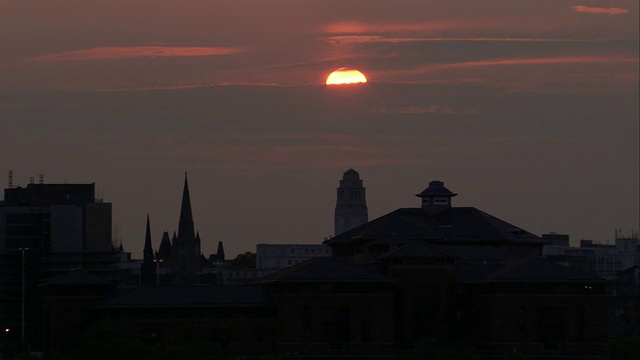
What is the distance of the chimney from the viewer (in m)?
193

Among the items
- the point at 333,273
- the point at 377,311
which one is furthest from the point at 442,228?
the point at 333,273

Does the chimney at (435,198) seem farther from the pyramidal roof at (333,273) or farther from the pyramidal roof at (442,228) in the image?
the pyramidal roof at (333,273)

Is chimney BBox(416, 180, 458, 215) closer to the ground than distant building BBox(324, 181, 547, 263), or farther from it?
farther from it

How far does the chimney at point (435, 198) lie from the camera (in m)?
193

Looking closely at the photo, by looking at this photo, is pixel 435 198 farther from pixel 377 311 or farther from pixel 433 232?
pixel 377 311

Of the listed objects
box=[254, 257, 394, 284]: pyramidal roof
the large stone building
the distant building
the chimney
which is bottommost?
the large stone building

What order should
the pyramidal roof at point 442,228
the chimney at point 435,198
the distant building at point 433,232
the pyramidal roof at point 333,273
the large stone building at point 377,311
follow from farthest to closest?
the chimney at point 435,198, the pyramidal roof at point 442,228, the distant building at point 433,232, the large stone building at point 377,311, the pyramidal roof at point 333,273

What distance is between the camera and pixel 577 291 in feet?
552

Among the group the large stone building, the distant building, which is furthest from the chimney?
the large stone building

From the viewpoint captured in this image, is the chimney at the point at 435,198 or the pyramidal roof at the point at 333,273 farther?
the chimney at the point at 435,198

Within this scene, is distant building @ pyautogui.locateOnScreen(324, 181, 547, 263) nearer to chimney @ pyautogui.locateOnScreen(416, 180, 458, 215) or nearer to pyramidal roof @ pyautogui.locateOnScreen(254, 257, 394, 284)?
chimney @ pyautogui.locateOnScreen(416, 180, 458, 215)

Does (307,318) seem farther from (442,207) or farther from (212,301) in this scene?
(442,207)

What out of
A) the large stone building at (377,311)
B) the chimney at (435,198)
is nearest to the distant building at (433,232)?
the chimney at (435,198)

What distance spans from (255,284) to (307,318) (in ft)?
43.8
